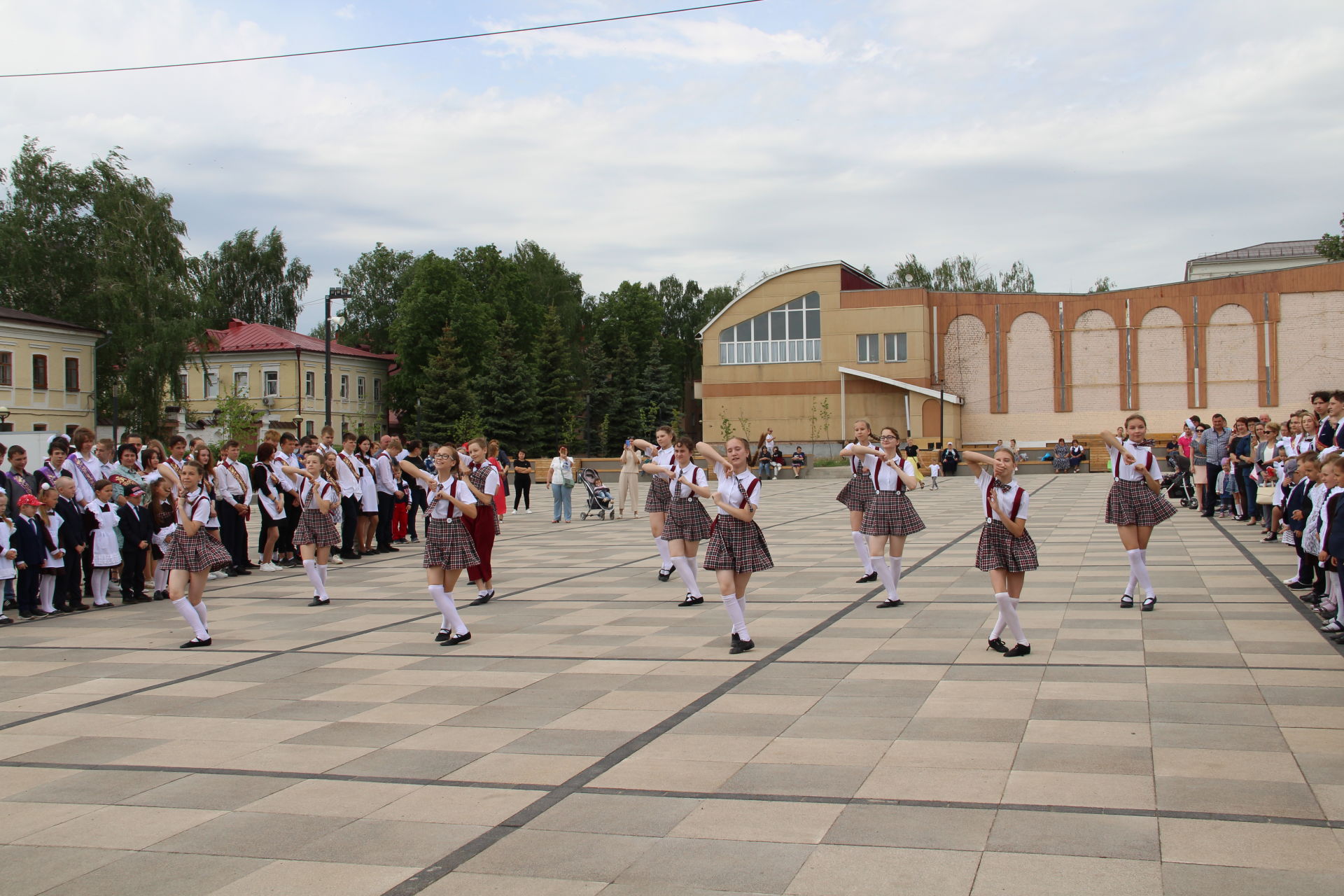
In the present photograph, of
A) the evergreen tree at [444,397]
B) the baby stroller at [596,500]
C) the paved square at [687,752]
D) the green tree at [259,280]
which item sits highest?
the green tree at [259,280]

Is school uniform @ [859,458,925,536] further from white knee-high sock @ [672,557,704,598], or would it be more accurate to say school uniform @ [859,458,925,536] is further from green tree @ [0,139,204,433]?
green tree @ [0,139,204,433]

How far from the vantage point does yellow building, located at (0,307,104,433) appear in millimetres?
47000

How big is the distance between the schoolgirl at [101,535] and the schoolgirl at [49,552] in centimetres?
62

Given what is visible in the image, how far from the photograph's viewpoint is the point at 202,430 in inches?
2409

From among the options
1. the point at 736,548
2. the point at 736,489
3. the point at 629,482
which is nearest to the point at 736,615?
the point at 736,548

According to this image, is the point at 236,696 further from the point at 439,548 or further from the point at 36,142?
the point at 36,142

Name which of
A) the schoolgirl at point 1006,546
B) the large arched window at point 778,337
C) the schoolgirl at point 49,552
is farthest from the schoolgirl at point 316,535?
the large arched window at point 778,337

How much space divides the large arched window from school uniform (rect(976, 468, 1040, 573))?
177 ft

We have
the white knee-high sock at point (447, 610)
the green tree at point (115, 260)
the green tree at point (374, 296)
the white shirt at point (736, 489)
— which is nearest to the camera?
the white shirt at point (736, 489)

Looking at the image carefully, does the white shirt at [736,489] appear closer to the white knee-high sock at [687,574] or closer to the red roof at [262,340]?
the white knee-high sock at [687,574]

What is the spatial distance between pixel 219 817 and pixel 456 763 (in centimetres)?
128

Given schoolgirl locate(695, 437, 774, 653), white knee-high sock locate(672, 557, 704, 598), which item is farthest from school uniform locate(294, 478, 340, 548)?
schoolgirl locate(695, 437, 774, 653)

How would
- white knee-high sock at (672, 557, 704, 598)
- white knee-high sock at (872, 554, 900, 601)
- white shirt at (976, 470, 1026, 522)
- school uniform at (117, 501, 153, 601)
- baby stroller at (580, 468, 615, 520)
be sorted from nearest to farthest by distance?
1. white shirt at (976, 470, 1026, 522)
2. white knee-high sock at (872, 554, 900, 601)
3. white knee-high sock at (672, 557, 704, 598)
4. school uniform at (117, 501, 153, 601)
5. baby stroller at (580, 468, 615, 520)

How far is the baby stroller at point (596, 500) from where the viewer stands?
26484 mm
